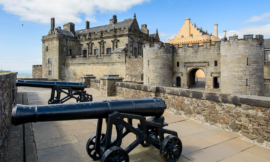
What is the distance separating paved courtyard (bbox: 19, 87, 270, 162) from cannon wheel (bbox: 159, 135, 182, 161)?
21 cm

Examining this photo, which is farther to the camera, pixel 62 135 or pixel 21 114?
pixel 62 135

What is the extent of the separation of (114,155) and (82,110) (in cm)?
82

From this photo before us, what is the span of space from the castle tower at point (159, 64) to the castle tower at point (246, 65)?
553 centimetres

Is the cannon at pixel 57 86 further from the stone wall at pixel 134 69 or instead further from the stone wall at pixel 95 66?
the stone wall at pixel 95 66

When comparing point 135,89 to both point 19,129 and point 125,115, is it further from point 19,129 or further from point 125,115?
point 125,115

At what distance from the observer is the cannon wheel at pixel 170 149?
9.68 feet

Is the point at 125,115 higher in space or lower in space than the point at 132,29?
A: lower

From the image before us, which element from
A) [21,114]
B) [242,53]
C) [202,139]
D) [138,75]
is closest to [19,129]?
[21,114]

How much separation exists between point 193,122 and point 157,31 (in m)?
33.4

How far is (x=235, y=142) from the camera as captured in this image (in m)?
3.95

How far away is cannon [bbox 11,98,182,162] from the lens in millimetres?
2328

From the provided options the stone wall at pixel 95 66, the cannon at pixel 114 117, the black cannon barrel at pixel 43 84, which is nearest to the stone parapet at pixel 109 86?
the black cannon barrel at pixel 43 84

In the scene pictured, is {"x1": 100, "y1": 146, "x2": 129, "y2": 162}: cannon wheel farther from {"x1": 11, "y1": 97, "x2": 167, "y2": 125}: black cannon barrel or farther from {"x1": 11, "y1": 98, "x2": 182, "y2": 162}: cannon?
{"x1": 11, "y1": 97, "x2": 167, "y2": 125}: black cannon barrel

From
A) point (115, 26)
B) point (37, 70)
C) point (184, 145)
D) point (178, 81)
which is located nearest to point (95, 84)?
point (178, 81)
